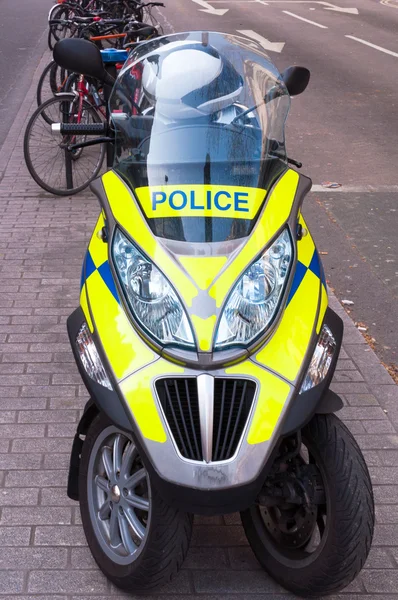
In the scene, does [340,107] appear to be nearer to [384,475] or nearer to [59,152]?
[59,152]

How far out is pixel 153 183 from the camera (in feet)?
9.53

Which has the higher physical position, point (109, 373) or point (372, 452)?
point (109, 373)

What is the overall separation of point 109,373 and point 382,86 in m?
12.2

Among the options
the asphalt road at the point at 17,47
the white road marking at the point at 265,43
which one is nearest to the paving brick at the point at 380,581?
the asphalt road at the point at 17,47

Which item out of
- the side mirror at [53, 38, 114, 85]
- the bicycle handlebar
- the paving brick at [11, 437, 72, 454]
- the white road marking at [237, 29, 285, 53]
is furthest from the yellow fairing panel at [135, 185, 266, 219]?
the white road marking at [237, 29, 285, 53]

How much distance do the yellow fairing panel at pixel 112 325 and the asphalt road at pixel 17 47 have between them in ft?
24.0

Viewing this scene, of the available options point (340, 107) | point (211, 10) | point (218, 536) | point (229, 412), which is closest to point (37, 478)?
point (218, 536)

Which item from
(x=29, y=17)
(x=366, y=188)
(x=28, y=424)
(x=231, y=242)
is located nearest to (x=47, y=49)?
(x=29, y=17)

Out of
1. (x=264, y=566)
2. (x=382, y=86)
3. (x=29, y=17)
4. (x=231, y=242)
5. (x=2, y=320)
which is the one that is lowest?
(x=29, y=17)

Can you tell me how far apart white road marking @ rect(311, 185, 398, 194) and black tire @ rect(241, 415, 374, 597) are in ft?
18.8

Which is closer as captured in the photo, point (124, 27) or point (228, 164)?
point (228, 164)

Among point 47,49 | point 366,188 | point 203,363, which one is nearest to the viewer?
point 203,363

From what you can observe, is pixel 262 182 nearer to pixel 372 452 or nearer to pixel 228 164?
pixel 228 164

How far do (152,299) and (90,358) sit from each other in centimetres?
31
